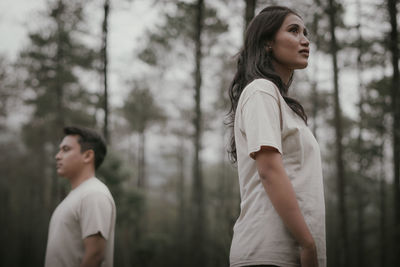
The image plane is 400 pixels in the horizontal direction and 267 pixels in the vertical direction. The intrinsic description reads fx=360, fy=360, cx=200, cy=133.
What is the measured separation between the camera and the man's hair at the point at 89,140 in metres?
3.14

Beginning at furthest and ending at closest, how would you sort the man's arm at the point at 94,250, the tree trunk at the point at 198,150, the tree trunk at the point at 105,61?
the tree trunk at the point at 198,150 < the tree trunk at the point at 105,61 < the man's arm at the point at 94,250

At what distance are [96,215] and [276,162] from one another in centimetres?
159

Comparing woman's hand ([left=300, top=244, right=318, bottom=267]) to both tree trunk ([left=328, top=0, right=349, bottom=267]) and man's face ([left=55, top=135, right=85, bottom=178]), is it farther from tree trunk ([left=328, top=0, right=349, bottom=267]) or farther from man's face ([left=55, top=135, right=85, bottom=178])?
tree trunk ([left=328, top=0, right=349, bottom=267])

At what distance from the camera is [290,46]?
1.73m

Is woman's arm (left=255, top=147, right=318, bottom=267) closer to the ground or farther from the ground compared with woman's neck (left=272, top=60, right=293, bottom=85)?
closer to the ground

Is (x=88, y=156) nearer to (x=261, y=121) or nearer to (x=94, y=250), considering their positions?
(x=94, y=250)

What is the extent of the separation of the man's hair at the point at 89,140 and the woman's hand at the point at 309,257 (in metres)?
2.22

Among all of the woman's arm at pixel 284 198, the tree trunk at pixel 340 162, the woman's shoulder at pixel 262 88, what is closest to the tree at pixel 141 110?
the tree trunk at pixel 340 162

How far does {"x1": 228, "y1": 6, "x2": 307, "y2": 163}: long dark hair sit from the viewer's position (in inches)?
67.1

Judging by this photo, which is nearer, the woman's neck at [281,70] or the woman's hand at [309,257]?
the woman's hand at [309,257]

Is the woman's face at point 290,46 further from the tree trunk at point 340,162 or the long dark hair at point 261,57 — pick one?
the tree trunk at point 340,162

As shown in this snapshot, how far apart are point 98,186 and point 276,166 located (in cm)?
177

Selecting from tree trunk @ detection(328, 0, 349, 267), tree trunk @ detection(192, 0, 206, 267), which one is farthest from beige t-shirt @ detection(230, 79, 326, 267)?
tree trunk @ detection(192, 0, 206, 267)

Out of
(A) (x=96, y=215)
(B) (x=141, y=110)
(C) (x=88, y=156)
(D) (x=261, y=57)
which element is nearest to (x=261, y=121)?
(D) (x=261, y=57)
